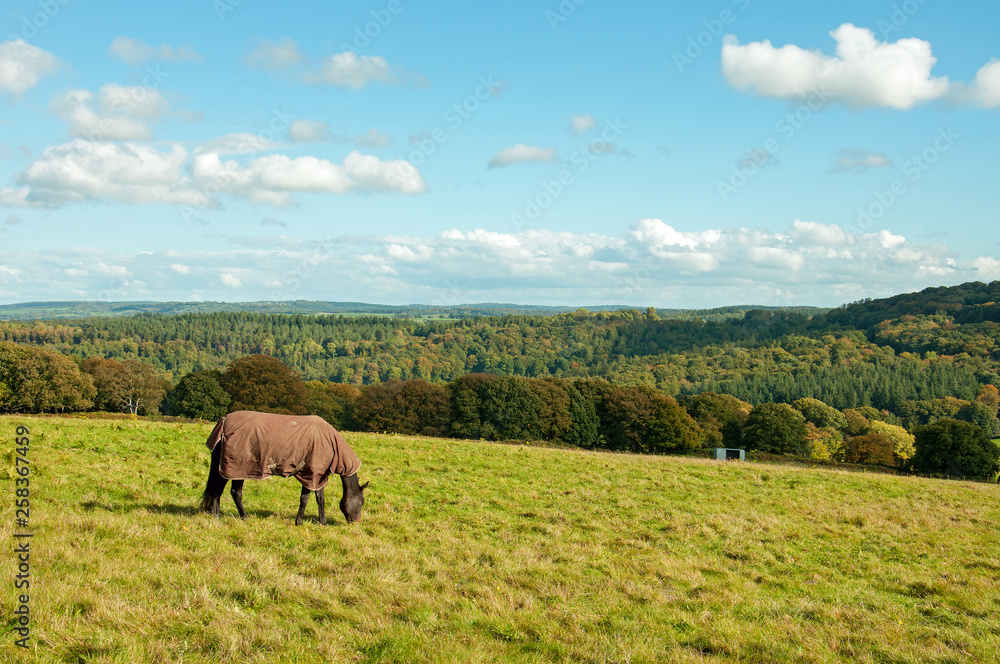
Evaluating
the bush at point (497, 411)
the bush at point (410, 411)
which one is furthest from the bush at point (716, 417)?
the bush at point (410, 411)

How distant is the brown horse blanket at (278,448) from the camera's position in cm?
1034

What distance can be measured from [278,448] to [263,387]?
141ft

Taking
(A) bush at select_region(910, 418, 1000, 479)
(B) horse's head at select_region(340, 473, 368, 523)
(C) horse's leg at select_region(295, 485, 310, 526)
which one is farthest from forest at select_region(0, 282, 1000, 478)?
(C) horse's leg at select_region(295, 485, 310, 526)

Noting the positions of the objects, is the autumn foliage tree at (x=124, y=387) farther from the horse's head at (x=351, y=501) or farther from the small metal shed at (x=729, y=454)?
the horse's head at (x=351, y=501)

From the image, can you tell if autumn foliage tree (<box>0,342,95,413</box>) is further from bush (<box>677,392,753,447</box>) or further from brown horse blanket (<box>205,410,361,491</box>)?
bush (<box>677,392,753,447</box>)

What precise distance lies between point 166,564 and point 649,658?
20.1ft

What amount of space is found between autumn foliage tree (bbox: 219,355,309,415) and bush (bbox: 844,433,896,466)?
182 feet

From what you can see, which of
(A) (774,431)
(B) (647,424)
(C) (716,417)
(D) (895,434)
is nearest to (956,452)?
(A) (774,431)

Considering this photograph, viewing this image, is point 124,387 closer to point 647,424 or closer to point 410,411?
point 410,411

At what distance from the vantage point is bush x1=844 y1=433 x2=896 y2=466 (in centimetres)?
6254

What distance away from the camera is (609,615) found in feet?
24.5

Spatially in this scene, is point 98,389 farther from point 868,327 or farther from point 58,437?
point 868,327

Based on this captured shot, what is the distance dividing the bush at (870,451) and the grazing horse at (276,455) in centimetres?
6435

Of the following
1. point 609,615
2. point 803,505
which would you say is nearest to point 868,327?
point 803,505
